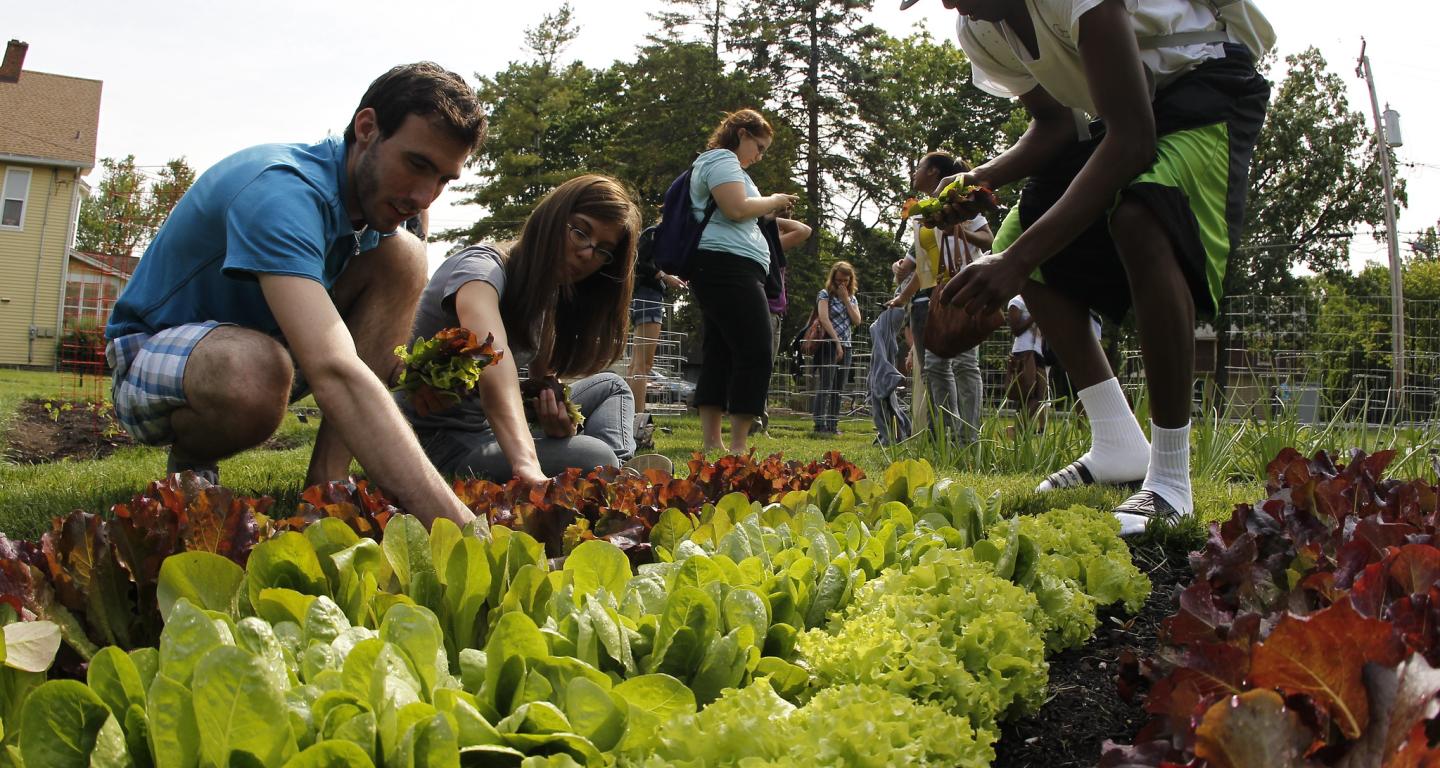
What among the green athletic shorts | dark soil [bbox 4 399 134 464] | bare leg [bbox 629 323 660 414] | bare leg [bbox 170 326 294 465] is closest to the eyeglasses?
bare leg [bbox 170 326 294 465]

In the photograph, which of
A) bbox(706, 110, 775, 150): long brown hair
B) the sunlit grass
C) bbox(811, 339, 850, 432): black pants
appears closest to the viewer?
the sunlit grass

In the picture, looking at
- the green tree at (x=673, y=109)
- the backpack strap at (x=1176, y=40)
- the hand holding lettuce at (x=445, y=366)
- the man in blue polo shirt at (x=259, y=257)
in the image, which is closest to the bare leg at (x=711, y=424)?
the hand holding lettuce at (x=445, y=366)

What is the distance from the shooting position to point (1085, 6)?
2639mm

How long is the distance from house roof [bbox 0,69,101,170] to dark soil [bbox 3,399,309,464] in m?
23.7

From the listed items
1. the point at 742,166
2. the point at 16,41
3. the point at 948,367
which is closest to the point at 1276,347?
the point at 948,367

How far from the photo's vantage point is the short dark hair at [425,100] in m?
2.75

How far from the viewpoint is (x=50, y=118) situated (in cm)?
3169

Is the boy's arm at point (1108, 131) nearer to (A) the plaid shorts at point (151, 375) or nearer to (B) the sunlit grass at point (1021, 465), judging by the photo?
(B) the sunlit grass at point (1021, 465)

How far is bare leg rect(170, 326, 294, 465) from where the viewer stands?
2830 mm

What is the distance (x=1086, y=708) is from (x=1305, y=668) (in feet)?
2.80

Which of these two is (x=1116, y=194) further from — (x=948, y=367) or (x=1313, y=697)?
(x=948, y=367)

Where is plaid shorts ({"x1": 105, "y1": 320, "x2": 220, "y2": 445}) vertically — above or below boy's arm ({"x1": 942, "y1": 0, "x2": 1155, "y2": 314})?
below

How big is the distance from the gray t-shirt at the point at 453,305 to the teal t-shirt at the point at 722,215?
6.01 feet

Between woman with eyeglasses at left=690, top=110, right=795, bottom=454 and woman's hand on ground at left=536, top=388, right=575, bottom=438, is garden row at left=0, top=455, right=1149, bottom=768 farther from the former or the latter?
woman with eyeglasses at left=690, top=110, right=795, bottom=454
